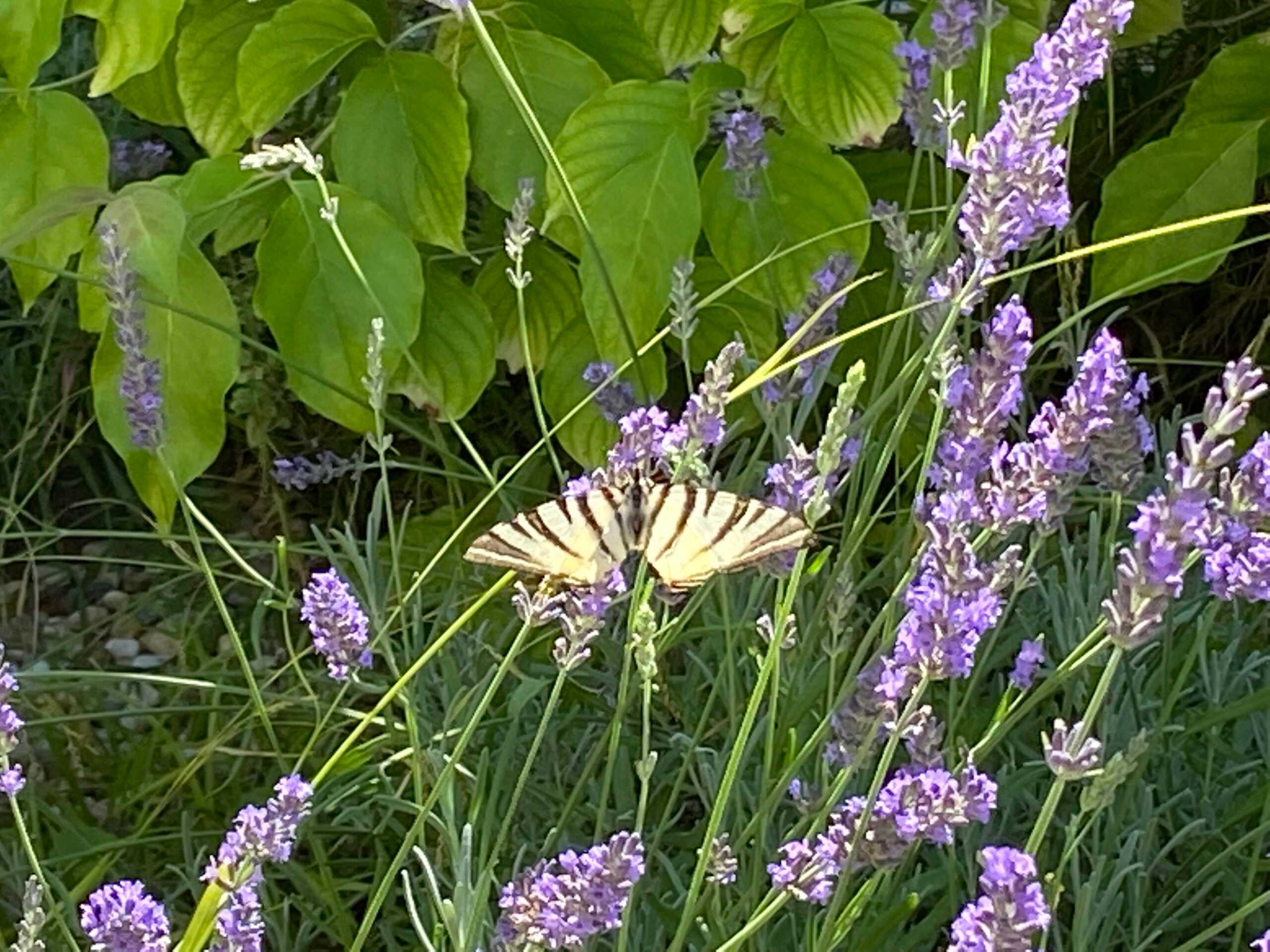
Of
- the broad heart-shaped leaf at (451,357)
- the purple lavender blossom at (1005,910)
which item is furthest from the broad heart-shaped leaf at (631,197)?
the purple lavender blossom at (1005,910)

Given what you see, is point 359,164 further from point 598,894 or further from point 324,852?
point 598,894

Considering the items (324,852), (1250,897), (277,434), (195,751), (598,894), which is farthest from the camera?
(277,434)

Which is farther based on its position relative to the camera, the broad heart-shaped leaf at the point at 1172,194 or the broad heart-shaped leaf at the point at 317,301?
the broad heart-shaped leaf at the point at 1172,194

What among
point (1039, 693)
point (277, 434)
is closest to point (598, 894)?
point (1039, 693)

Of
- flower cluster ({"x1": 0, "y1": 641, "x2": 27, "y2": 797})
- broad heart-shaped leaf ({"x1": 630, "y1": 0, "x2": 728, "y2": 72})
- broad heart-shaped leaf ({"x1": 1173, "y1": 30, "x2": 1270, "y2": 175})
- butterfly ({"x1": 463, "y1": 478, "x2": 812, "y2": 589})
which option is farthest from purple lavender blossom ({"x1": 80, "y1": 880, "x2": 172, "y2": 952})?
broad heart-shaped leaf ({"x1": 1173, "y1": 30, "x2": 1270, "y2": 175})

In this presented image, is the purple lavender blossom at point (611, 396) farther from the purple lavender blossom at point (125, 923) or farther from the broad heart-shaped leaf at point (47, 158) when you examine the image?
the purple lavender blossom at point (125, 923)

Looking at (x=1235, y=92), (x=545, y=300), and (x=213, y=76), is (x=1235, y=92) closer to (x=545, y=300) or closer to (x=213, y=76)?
(x=545, y=300)

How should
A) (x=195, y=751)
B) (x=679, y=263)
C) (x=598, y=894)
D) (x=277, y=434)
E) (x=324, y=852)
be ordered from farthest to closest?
(x=277, y=434) < (x=195, y=751) < (x=324, y=852) < (x=679, y=263) < (x=598, y=894)

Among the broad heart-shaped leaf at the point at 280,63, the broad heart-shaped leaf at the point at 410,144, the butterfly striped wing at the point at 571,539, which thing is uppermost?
the broad heart-shaped leaf at the point at 280,63
